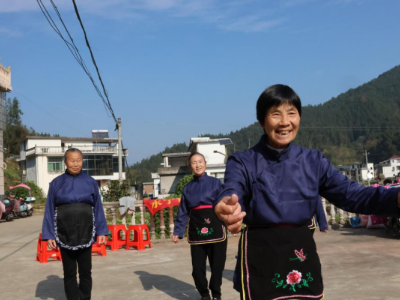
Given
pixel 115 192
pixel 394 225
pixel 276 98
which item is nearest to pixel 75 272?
pixel 276 98

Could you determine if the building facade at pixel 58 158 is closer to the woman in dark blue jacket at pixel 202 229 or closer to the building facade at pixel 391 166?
the woman in dark blue jacket at pixel 202 229

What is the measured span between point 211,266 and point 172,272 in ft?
6.03

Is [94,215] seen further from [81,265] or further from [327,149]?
[327,149]

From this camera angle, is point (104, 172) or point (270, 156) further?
point (104, 172)

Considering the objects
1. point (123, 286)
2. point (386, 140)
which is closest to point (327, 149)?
point (386, 140)

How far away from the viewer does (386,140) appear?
124m

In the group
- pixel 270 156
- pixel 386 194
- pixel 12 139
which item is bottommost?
pixel 386 194

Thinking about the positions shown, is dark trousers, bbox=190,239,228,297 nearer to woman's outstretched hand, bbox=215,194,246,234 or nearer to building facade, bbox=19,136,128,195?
woman's outstretched hand, bbox=215,194,246,234

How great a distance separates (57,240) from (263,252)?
3165 millimetres

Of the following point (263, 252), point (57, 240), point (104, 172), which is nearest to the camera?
point (263, 252)

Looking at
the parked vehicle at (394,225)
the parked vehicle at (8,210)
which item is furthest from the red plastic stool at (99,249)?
the parked vehicle at (8,210)

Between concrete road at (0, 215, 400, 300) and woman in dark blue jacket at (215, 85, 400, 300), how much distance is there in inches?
115

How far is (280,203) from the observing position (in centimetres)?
261

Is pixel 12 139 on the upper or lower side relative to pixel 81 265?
upper
